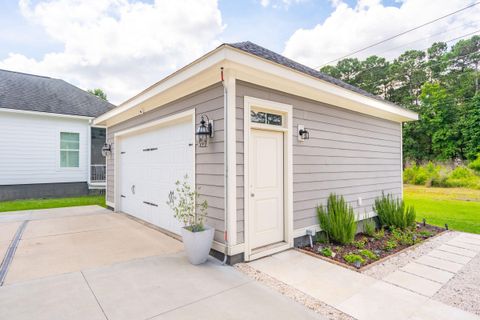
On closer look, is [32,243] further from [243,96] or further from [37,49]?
[37,49]

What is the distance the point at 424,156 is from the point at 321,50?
14.7 metres

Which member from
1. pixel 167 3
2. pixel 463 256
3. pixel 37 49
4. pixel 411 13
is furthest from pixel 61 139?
pixel 411 13

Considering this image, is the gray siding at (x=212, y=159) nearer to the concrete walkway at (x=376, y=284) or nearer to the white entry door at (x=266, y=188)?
the white entry door at (x=266, y=188)

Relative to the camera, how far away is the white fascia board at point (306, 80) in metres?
3.12

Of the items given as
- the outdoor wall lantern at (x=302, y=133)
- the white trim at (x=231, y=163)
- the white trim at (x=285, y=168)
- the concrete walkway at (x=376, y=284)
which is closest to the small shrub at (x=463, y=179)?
the concrete walkway at (x=376, y=284)

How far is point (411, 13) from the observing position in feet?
30.2

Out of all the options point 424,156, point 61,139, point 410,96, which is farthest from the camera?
point 410,96

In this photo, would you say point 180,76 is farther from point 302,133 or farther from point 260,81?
point 302,133

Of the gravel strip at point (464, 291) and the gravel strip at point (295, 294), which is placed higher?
the gravel strip at point (295, 294)

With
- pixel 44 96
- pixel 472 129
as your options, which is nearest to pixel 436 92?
pixel 472 129

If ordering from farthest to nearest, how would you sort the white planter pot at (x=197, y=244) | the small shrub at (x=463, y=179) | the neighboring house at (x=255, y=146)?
the small shrub at (x=463, y=179) < the neighboring house at (x=255, y=146) < the white planter pot at (x=197, y=244)

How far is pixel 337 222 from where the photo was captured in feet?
14.5

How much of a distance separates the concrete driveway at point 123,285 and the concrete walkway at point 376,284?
17.3 inches

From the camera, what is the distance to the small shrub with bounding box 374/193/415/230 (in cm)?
553
